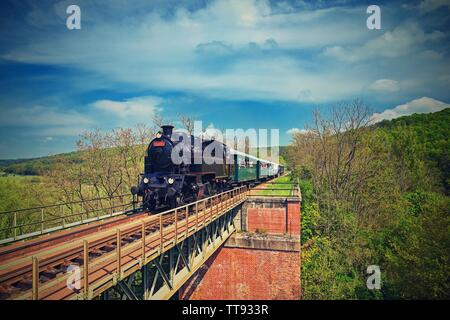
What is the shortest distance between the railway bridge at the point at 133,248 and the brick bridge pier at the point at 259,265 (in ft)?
0.22

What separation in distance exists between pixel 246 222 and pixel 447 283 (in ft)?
37.2

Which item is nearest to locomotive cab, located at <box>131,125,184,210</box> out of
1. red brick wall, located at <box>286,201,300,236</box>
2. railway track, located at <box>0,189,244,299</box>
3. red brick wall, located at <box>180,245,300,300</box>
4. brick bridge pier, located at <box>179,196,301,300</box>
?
railway track, located at <box>0,189,244,299</box>

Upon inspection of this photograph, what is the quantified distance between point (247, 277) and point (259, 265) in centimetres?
106

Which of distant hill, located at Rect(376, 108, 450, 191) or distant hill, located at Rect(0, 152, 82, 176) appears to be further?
distant hill, located at Rect(376, 108, 450, 191)

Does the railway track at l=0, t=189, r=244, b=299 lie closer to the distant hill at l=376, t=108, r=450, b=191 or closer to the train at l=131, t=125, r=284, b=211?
the train at l=131, t=125, r=284, b=211

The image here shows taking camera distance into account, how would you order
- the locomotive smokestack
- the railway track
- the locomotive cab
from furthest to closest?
1. the locomotive smokestack
2. the locomotive cab
3. the railway track

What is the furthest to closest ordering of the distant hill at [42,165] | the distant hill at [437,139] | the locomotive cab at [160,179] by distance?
1. the distant hill at [437,139]
2. the distant hill at [42,165]
3. the locomotive cab at [160,179]

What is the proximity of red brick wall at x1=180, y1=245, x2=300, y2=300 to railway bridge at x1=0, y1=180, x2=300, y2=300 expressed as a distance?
91 mm

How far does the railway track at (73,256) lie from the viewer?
4234mm

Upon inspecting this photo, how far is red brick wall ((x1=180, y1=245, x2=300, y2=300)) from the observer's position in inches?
600

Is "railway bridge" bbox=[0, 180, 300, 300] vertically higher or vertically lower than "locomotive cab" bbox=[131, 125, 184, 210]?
lower

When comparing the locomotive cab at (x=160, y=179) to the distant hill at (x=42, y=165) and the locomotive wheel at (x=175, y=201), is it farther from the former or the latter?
the distant hill at (x=42, y=165)

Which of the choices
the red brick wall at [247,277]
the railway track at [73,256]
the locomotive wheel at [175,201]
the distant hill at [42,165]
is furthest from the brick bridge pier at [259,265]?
the distant hill at [42,165]

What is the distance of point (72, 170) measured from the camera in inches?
918
